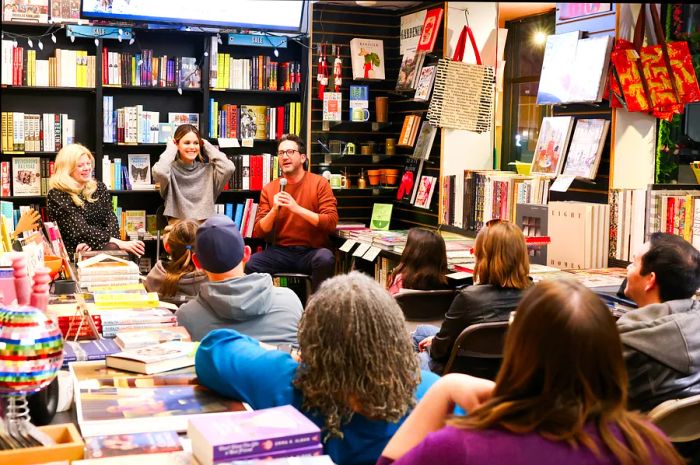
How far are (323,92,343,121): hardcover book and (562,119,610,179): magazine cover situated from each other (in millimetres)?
2599

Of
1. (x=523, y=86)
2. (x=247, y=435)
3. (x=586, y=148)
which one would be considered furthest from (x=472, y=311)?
(x=523, y=86)

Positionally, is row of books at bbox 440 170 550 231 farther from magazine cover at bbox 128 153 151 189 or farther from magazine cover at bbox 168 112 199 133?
magazine cover at bbox 128 153 151 189

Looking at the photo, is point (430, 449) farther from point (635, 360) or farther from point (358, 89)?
point (358, 89)

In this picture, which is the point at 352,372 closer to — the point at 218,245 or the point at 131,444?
the point at 131,444

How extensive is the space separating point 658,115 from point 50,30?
4.48 meters

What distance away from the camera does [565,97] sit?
4.90 meters

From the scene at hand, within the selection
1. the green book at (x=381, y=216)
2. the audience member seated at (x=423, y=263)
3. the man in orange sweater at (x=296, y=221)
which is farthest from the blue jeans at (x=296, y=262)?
the audience member seated at (x=423, y=263)

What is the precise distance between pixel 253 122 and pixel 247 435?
19.4ft

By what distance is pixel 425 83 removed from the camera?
666 centimetres

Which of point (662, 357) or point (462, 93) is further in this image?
point (462, 93)

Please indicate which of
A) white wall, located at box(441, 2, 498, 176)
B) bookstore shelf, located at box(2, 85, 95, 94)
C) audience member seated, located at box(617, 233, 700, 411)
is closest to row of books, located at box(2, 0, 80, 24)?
bookstore shelf, located at box(2, 85, 95, 94)

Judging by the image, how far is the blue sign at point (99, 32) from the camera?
6.57 metres

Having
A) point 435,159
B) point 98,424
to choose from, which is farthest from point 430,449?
point 435,159

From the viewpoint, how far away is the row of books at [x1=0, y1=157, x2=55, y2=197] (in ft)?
21.5
